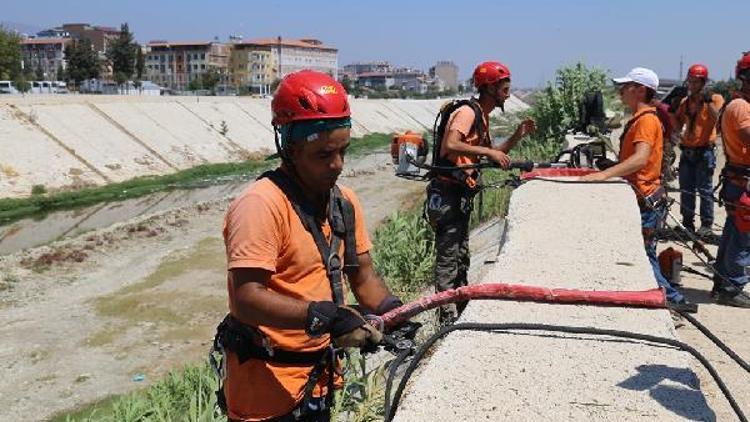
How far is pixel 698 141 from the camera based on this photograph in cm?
857

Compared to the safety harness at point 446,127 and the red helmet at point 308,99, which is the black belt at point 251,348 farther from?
the safety harness at point 446,127

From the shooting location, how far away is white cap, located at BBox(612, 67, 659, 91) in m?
5.01

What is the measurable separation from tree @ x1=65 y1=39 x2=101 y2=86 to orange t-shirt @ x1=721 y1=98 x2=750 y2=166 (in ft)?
221

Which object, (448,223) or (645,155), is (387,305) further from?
(645,155)

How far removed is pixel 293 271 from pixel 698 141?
7.52 m

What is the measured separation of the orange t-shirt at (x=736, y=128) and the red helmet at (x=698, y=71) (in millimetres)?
2837

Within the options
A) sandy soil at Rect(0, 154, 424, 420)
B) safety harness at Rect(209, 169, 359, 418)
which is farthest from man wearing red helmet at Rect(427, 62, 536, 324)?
sandy soil at Rect(0, 154, 424, 420)

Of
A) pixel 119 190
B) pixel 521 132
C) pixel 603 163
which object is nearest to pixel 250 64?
pixel 119 190

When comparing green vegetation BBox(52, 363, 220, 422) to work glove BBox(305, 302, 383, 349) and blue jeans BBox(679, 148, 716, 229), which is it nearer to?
work glove BBox(305, 302, 383, 349)

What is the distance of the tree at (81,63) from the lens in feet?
214

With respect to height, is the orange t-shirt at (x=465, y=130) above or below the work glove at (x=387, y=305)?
above

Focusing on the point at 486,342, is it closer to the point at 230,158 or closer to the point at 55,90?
the point at 230,158

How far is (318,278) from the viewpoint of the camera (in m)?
2.47

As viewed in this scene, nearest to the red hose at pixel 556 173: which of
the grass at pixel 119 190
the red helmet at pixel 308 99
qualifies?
the red helmet at pixel 308 99
